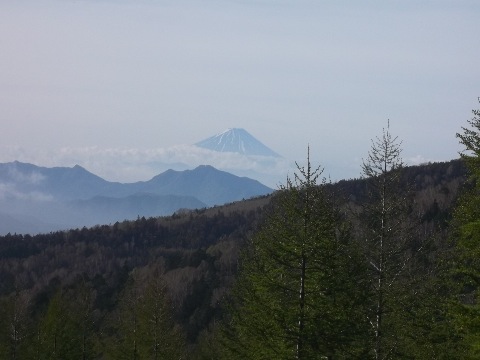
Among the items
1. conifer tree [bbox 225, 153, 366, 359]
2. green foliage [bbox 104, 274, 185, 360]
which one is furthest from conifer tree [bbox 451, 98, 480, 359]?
green foliage [bbox 104, 274, 185, 360]

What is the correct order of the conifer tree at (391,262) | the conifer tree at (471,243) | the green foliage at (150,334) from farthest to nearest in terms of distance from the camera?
the green foliage at (150,334), the conifer tree at (391,262), the conifer tree at (471,243)

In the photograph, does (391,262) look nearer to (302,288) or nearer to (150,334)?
(302,288)

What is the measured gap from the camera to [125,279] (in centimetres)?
9806

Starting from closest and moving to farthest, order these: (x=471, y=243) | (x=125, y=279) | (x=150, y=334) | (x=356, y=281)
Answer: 1. (x=471, y=243)
2. (x=356, y=281)
3. (x=150, y=334)
4. (x=125, y=279)

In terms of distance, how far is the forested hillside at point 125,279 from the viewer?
39.4 meters

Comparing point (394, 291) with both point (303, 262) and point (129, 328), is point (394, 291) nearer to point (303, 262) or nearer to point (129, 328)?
point (303, 262)

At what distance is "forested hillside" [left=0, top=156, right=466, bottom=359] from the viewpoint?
129 feet

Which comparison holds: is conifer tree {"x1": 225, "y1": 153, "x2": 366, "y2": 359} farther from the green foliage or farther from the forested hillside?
the green foliage

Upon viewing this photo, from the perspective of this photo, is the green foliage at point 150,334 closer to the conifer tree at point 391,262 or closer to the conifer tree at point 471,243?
the conifer tree at point 391,262

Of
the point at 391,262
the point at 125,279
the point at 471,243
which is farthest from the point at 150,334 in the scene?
the point at 125,279

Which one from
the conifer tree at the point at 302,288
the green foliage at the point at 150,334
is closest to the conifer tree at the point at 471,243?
the conifer tree at the point at 302,288

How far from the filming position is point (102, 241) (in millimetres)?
195750

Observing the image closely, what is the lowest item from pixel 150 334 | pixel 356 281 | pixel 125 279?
Answer: pixel 125 279

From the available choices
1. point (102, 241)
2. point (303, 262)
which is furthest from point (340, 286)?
point (102, 241)
